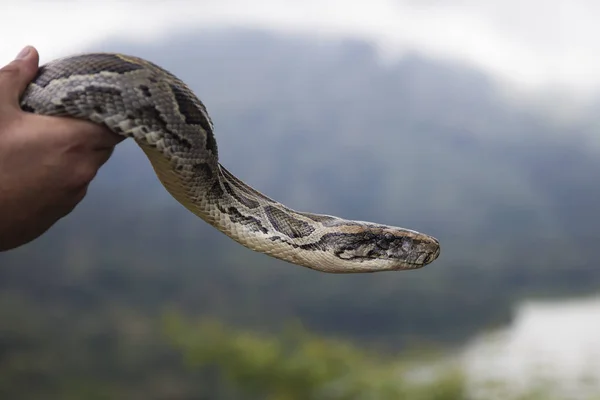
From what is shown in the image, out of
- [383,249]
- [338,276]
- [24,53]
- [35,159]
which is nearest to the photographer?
[35,159]

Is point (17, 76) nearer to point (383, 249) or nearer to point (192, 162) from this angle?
point (192, 162)

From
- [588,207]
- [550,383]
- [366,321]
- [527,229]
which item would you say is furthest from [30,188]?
[588,207]

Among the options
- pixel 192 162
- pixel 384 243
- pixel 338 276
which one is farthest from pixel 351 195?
pixel 192 162

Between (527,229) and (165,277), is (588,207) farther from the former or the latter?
(165,277)

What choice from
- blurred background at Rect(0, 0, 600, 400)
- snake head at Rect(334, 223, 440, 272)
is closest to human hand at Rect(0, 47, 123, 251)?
snake head at Rect(334, 223, 440, 272)

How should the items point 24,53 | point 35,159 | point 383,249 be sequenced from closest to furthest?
point 35,159
point 24,53
point 383,249

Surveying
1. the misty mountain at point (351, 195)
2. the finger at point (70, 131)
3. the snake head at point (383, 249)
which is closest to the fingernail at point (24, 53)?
the finger at point (70, 131)

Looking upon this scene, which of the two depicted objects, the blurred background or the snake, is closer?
the snake

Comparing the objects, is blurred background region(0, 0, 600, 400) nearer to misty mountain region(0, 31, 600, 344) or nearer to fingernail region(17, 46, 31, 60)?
misty mountain region(0, 31, 600, 344)
